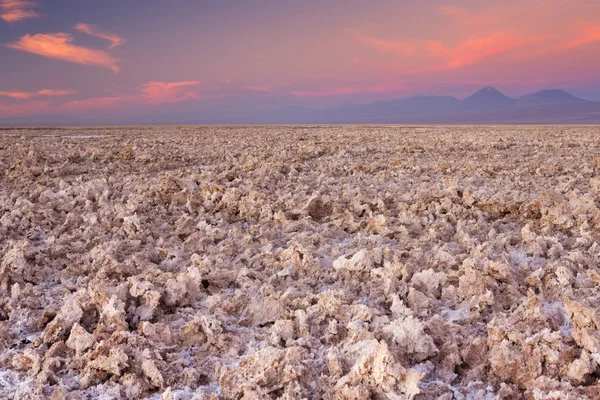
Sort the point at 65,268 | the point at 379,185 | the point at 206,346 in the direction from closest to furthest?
the point at 206,346
the point at 65,268
the point at 379,185

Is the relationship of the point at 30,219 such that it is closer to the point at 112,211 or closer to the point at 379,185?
the point at 112,211

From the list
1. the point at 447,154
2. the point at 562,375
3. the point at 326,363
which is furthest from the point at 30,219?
the point at 447,154

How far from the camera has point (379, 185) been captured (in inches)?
291

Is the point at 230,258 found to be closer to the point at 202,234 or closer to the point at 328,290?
the point at 202,234

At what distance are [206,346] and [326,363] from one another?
771 millimetres

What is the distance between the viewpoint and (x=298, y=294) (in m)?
3.51

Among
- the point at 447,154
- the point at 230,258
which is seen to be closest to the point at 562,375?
the point at 230,258

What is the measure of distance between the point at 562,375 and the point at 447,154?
11.0 m

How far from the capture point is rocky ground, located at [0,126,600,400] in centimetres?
262

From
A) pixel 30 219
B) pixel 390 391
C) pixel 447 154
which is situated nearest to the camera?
pixel 390 391

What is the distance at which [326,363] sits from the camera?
2.75 meters

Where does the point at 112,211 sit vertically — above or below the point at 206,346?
above

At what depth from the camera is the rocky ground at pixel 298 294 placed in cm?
262

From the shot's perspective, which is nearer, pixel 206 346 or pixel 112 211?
pixel 206 346
